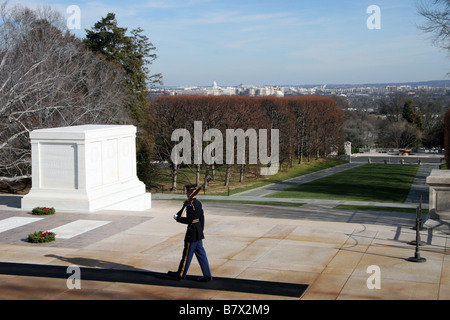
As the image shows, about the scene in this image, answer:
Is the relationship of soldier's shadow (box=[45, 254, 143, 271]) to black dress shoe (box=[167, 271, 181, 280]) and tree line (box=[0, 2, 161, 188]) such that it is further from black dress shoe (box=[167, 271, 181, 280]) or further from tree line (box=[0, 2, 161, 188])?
tree line (box=[0, 2, 161, 188])

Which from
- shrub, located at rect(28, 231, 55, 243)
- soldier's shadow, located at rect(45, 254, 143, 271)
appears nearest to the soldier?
soldier's shadow, located at rect(45, 254, 143, 271)

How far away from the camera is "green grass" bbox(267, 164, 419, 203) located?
32406mm

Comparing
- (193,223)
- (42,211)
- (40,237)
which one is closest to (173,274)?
(193,223)

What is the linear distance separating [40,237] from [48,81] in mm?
21427

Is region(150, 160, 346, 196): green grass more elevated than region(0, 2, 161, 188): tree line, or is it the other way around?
region(0, 2, 161, 188): tree line

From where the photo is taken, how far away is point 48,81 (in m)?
30.7

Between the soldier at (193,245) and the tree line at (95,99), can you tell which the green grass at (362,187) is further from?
the soldier at (193,245)

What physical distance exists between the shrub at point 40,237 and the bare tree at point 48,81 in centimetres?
1425

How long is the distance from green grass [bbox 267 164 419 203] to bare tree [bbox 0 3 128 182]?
13.6 meters

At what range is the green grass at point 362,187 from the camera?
106ft
